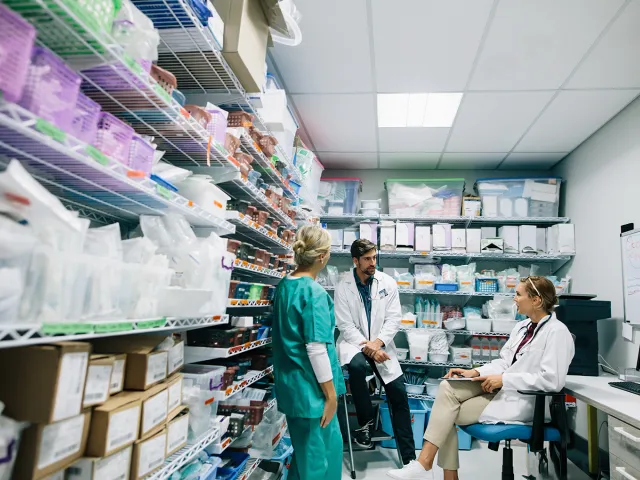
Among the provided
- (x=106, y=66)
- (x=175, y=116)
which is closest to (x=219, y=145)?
(x=175, y=116)

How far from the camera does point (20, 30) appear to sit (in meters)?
0.78

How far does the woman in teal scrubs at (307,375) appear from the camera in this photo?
1961 millimetres

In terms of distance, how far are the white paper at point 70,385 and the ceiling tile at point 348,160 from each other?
4.12 meters

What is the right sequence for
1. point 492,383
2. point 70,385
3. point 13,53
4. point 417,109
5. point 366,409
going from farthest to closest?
point 417,109 → point 366,409 → point 492,383 → point 70,385 → point 13,53

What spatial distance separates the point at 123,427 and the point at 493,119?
3827mm

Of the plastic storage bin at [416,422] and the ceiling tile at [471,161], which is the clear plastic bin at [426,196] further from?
the plastic storage bin at [416,422]

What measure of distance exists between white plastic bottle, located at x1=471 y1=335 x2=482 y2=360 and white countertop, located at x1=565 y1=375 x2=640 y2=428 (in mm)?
1346

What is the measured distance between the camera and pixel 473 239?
466cm

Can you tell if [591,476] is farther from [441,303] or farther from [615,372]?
[441,303]

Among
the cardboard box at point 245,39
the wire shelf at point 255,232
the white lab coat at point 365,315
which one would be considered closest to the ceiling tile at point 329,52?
the cardboard box at point 245,39

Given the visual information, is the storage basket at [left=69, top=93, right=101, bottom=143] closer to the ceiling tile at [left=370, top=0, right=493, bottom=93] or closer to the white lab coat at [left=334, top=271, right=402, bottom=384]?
the ceiling tile at [left=370, top=0, right=493, bottom=93]

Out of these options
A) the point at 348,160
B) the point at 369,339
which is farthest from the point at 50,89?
the point at 348,160

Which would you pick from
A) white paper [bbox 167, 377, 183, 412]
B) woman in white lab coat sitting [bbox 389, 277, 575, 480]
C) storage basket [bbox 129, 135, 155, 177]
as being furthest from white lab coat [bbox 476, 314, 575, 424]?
storage basket [bbox 129, 135, 155, 177]

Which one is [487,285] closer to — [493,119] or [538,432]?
[493,119]
